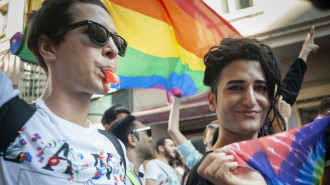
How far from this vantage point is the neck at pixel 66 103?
4.07ft

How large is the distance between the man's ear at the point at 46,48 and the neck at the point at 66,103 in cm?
13

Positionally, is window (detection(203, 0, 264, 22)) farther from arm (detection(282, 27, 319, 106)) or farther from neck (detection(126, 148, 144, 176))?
neck (detection(126, 148, 144, 176))

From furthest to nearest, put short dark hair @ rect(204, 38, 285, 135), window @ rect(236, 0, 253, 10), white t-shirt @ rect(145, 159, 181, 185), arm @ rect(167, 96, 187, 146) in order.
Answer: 1. window @ rect(236, 0, 253, 10)
2. white t-shirt @ rect(145, 159, 181, 185)
3. arm @ rect(167, 96, 187, 146)
4. short dark hair @ rect(204, 38, 285, 135)

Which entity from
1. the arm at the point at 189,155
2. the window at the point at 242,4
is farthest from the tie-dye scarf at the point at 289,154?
the window at the point at 242,4

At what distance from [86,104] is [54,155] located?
341 mm

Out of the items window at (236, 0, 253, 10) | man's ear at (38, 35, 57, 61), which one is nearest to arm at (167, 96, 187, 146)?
man's ear at (38, 35, 57, 61)

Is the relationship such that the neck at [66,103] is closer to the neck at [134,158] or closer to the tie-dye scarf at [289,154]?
the tie-dye scarf at [289,154]

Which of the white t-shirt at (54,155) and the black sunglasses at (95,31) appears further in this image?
the black sunglasses at (95,31)

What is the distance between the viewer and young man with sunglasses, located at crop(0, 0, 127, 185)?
998mm

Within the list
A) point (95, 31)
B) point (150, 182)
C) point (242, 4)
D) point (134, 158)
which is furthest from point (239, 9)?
point (95, 31)

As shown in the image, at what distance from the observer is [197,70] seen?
3.30m

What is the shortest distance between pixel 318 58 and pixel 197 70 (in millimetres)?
3927

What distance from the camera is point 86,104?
134cm

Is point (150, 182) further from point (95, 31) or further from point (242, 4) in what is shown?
point (95, 31)
